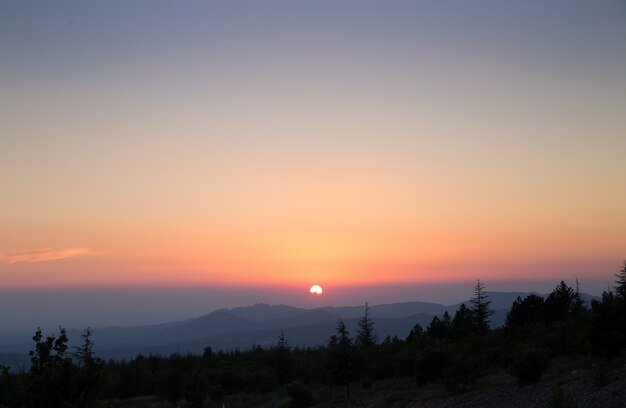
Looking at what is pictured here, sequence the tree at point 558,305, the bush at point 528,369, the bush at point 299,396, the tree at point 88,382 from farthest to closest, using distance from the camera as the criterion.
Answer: the tree at point 558,305 → the bush at point 299,396 → the bush at point 528,369 → the tree at point 88,382

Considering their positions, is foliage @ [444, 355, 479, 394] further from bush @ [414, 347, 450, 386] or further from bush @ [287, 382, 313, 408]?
bush @ [287, 382, 313, 408]

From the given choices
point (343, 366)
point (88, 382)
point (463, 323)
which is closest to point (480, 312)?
point (463, 323)

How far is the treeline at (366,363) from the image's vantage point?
46.7ft

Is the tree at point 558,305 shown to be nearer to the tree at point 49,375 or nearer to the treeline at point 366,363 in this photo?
the treeline at point 366,363

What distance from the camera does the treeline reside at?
14.2 meters

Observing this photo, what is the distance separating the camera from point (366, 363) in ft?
162

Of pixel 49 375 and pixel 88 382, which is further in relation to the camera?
pixel 88 382

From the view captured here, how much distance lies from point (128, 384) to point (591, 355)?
5169cm

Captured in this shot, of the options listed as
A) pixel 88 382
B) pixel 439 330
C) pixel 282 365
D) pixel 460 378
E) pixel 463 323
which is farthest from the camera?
pixel 439 330

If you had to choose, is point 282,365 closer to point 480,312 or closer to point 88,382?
point 480,312

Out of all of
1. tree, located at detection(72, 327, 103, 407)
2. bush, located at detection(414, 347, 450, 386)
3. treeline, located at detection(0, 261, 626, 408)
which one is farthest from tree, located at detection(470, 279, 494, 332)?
tree, located at detection(72, 327, 103, 407)

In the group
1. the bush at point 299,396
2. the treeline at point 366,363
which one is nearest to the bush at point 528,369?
the treeline at point 366,363

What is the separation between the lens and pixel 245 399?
47750 millimetres

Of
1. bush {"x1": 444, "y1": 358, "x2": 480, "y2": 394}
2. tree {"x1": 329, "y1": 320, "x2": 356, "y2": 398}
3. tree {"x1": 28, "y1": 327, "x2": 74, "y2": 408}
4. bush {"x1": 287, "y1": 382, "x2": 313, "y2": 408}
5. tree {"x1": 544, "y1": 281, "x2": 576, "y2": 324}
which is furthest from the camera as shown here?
tree {"x1": 544, "y1": 281, "x2": 576, "y2": 324}
